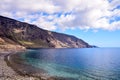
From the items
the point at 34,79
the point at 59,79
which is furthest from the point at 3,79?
the point at 59,79

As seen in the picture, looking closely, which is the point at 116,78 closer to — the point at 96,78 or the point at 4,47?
the point at 96,78

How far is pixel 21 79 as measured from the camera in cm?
4431

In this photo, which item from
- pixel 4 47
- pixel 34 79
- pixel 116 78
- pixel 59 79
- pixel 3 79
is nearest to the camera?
pixel 3 79

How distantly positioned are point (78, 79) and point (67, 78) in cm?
313

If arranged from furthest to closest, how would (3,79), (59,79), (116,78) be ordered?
(116,78) → (59,79) → (3,79)

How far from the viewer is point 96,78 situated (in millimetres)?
51812

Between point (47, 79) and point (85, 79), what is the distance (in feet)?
35.9

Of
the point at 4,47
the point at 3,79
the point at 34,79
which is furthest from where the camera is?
the point at 4,47

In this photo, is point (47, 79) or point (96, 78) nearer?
point (47, 79)

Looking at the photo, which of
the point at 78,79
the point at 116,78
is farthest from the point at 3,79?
the point at 116,78

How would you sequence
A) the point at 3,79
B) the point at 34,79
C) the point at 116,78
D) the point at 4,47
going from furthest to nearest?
the point at 4,47, the point at 116,78, the point at 34,79, the point at 3,79

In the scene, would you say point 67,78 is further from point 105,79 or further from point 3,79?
point 3,79

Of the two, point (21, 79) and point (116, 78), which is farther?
point (116, 78)

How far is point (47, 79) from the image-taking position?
157ft
